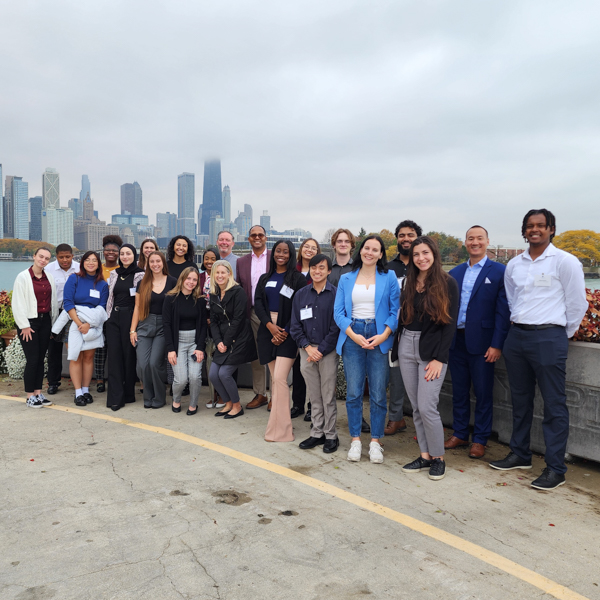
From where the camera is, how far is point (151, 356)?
5777mm

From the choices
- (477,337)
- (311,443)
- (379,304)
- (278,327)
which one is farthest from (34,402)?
(477,337)

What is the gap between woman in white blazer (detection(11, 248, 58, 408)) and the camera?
5.69 meters

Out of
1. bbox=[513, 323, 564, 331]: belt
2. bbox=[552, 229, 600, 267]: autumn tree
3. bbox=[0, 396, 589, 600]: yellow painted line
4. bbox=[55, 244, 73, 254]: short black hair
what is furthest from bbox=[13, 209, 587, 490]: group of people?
bbox=[552, 229, 600, 267]: autumn tree

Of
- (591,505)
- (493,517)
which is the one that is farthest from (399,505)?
(591,505)

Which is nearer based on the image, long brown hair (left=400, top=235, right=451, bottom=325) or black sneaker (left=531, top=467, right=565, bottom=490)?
black sneaker (left=531, top=467, right=565, bottom=490)

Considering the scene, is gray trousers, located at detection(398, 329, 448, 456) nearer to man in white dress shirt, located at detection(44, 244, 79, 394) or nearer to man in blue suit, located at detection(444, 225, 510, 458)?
man in blue suit, located at detection(444, 225, 510, 458)

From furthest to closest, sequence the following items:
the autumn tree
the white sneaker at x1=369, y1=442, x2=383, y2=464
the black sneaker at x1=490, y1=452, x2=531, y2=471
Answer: the autumn tree, the white sneaker at x1=369, y1=442, x2=383, y2=464, the black sneaker at x1=490, y1=452, x2=531, y2=471

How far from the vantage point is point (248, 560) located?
2633 mm

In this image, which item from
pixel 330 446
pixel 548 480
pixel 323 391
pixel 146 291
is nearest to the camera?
pixel 548 480

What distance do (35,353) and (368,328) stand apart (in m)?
4.21

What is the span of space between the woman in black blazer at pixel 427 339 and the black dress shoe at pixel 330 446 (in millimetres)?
691

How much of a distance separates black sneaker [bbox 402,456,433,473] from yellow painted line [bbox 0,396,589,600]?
706 mm

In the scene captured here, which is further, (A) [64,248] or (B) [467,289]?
(A) [64,248]

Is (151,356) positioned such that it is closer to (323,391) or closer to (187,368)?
(187,368)
